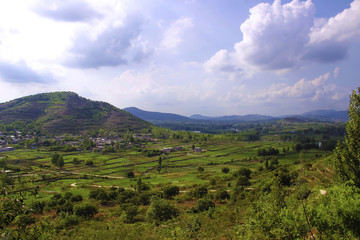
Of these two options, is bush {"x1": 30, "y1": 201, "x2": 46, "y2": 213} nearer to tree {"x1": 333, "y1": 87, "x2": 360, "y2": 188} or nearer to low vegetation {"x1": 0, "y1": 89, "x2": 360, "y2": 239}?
low vegetation {"x1": 0, "y1": 89, "x2": 360, "y2": 239}

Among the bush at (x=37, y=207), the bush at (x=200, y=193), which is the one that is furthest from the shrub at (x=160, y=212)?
the bush at (x=37, y=207)

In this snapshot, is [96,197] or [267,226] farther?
[96,197]

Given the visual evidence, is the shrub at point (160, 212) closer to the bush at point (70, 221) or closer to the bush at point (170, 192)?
the bush at point (70, 221)

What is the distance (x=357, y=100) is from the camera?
65.0 ft

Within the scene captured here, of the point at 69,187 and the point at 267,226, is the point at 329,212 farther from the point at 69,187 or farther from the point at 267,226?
the point at 69,187

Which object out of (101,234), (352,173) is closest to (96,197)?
(101,234)

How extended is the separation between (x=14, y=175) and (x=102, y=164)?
2969 cm

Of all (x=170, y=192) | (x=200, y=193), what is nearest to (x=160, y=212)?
(x=170, y=192)

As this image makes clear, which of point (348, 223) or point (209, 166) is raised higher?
point (348, 223)

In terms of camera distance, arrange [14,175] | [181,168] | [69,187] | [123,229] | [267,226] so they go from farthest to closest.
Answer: [181,168] < [14,175] < [69,187] < [123,229] < [267,226]

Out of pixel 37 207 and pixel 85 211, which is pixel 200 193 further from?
pixel 37 207

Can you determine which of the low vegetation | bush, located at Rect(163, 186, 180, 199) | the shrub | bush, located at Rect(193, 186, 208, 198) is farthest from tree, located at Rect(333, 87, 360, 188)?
bush, located at Rect(163, 186, 180, 199)

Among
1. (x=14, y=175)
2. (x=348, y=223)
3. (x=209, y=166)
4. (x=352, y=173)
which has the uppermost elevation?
(x=352, y=173)

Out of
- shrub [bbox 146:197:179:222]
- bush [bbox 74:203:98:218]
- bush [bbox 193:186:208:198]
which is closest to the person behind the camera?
shrub [bbox 146:197:179:222]
